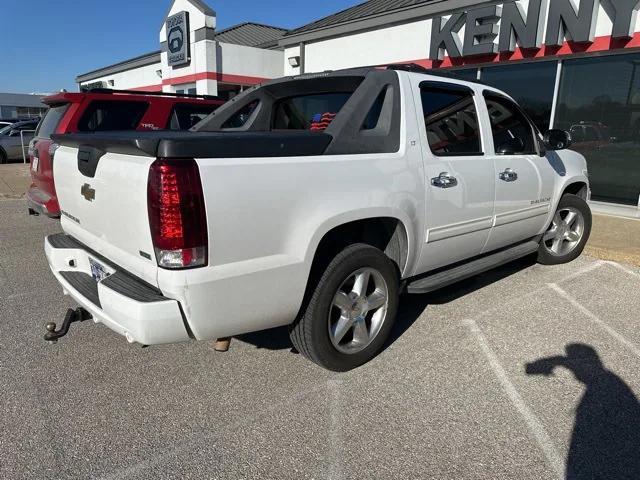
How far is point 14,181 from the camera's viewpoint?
40.5 feet

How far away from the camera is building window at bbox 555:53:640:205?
7.94 metres

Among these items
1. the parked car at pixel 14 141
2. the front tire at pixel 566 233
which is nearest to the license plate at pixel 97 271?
the front tire at pixel 566 233

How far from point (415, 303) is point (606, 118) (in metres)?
6.26

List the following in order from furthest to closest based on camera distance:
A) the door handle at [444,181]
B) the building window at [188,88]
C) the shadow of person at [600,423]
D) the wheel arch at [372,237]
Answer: the building window at [188,88], the door handle at [444,181], the wheel arch at [372,237], the shadow of person at [600,423]

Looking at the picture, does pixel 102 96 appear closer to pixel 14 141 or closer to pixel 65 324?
pixel 65 324

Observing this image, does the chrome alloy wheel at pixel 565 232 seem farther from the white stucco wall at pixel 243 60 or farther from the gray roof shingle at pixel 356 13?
the white stucco wall at pixel 243 60

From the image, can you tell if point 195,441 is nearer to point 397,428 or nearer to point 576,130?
point 397,428

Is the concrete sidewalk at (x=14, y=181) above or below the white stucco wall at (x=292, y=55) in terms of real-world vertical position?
below

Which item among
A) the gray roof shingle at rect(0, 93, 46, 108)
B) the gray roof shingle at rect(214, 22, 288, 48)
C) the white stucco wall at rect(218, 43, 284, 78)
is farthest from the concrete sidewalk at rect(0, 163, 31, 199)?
the gray roof shingle at rect(0, 93, 46, 108)

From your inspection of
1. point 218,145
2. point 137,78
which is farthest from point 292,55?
point 137,78

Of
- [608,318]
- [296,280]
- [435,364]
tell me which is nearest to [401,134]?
[296,280]

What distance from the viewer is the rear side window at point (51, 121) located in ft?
20.3

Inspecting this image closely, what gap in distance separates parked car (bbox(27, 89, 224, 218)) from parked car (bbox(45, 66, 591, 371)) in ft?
7.82

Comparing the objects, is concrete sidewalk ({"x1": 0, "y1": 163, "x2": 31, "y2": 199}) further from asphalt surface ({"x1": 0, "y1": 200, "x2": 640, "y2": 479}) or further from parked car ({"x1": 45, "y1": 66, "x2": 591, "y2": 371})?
parked car ({"x1": 45, "y1": 66, "x2": 591, "y2": 371})
